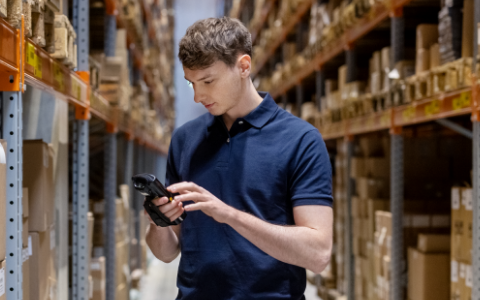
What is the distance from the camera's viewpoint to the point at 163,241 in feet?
5.70

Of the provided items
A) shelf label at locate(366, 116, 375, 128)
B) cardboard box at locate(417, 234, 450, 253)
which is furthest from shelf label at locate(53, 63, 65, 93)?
shelf label at locate(366, 116, 375, 128)

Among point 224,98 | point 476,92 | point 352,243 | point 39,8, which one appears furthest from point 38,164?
point 352,243

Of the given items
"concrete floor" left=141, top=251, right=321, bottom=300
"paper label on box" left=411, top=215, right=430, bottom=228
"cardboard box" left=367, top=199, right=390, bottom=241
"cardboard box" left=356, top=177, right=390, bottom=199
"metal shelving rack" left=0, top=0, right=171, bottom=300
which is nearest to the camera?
"metal shelving rack" left=0, top=0, right=171, bottom=300

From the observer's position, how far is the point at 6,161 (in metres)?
1.82

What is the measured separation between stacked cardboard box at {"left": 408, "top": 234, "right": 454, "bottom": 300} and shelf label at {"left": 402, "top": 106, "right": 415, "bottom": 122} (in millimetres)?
838

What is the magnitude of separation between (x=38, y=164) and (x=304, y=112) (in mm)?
5191

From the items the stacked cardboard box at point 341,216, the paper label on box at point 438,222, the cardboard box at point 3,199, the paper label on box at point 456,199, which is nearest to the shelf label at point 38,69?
the cardboard box at point 3,199

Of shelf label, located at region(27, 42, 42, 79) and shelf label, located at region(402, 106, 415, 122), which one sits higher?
shelf label, located at region(27, 42, 42, 79)

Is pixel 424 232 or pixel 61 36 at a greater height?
pixel 61 36

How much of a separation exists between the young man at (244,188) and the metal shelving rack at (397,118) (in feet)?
4.82

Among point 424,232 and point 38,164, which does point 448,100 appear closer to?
point 424,232

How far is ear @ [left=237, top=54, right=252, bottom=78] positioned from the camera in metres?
1.64

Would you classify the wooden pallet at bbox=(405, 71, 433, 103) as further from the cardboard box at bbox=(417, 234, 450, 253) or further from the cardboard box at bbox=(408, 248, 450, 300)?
the cardboard box at bbox=(408, 248, 450, 300)

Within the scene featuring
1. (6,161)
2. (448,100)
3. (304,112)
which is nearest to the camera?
(6,161)
